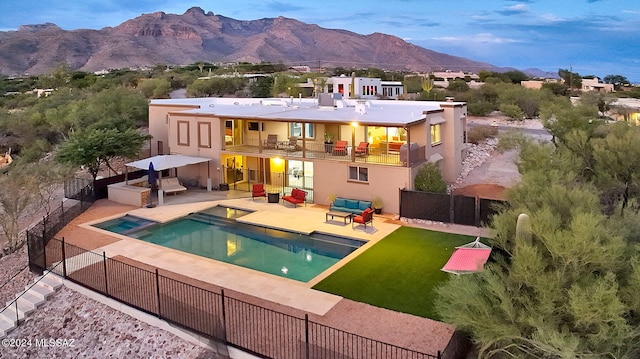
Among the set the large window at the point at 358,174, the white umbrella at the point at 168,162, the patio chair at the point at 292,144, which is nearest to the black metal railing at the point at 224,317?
the white umbrella at the point at 168,162

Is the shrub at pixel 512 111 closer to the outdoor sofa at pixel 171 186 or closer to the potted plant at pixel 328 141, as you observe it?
the potted plant at pixel 328 141

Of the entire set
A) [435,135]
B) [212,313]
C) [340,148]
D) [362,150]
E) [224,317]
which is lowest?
[212,313]

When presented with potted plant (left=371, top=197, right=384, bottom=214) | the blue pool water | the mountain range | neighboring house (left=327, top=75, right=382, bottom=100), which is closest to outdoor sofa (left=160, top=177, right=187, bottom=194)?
the blue pool water

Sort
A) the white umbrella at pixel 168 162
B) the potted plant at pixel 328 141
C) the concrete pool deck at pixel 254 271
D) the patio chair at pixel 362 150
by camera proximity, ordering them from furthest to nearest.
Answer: the potted plant at pixel 328 141, the white umbrella at pixel 168 162, the patio chair at pixel 362 150, the concrete pool deck at pixel 254 271

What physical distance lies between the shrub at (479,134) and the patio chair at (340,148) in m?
14.7

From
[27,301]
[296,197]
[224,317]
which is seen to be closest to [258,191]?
[296,197]

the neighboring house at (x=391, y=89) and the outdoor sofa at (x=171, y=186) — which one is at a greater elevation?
the neighboring house at (x=391, y=89)

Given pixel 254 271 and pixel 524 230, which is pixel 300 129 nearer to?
pixel 254 271

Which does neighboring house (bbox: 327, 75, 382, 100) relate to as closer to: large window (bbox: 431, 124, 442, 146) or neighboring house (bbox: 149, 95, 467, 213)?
neighboring house (bbox: 149, 95, 467, 213)

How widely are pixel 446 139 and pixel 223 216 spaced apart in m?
12.5

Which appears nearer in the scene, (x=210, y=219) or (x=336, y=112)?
(x=210, y=219)

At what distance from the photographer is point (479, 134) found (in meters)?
37.1

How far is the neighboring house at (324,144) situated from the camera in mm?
22750

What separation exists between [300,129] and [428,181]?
9104 millimetres
